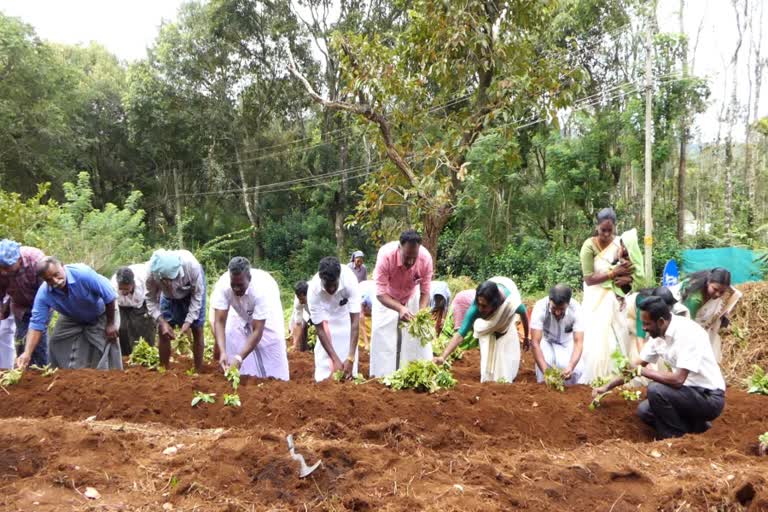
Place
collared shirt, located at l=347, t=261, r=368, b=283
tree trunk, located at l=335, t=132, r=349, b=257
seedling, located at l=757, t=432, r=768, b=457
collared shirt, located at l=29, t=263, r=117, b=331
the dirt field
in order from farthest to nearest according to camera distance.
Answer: tree trunk, located at l=335, t=132, r=349, b=257, collared shirt, located at l=347, t=261, r=368, b=283, collared shirt, located at l=29, t=263, r=117, b=331, seedling, located at l=757, t=432, r=768, b=457, the dirt field

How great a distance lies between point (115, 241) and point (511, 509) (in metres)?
14.8

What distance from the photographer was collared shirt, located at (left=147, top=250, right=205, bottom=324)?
6.17 m

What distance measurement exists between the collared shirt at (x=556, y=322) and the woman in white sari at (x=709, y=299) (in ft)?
3.31

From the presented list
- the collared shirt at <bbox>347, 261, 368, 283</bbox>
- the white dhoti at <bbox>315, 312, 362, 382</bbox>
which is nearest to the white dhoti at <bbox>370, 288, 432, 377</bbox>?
the white dhoti at <bbox>315, 312, 362, 382</bbox>

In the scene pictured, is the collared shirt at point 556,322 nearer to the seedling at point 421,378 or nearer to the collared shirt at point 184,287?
the seedling at point 421,378

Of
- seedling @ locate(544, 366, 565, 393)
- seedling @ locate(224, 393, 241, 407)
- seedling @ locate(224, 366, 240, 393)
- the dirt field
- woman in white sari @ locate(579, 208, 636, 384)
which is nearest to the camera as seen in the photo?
the dirt field

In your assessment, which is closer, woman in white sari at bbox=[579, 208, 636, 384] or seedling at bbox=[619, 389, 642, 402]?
seedling at bbox=[619, 389, 642, 402]

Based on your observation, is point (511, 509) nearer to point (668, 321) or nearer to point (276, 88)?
point (668, 321)

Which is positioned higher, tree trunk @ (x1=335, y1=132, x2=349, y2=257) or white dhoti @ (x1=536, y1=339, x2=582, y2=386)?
tree trunk @ (x1=335, y1=132, x2=349, y2=257)

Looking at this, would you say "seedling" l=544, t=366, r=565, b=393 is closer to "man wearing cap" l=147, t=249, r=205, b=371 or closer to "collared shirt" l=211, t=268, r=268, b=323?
"collared shirt" l=211, t=268, r=268, b=323

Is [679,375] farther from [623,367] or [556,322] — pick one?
[556,322]

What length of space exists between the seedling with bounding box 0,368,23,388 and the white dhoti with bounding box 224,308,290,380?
186 cm

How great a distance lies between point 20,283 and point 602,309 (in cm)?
580

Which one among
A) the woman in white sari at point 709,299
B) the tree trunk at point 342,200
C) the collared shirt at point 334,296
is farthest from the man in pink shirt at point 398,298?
the tree trunk at point 342,200
